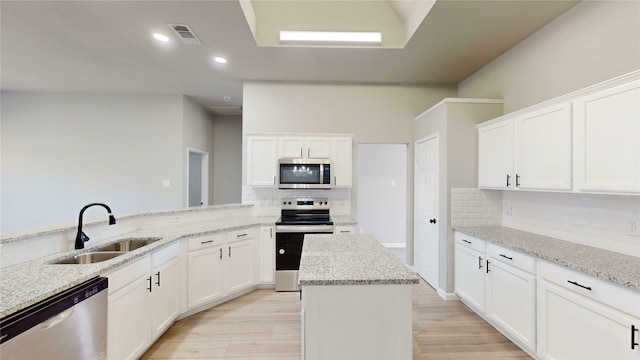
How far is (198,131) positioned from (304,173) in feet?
10.3

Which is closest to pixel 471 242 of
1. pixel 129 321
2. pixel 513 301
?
pixel 513 301

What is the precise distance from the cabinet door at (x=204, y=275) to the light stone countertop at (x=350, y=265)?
1.33 metres

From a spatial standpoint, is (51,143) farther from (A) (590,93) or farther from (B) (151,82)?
(A) (590,93)

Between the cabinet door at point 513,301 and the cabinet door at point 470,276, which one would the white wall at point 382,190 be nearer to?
the cabinet door at point 470,276

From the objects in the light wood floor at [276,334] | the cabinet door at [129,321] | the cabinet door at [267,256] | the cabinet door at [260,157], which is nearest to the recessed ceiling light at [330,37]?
the cabinet door at [260,157]

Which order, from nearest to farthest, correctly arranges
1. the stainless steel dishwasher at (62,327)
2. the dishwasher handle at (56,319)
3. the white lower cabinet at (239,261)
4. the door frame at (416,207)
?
the stainless steel dishwasher at (62,327), the dishwasher handle at (56,319), the white lower cabinet at (239,261), the door frame at (416,207)

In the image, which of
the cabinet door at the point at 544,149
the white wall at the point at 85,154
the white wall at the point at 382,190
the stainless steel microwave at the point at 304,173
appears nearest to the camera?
the cabinet door at the point at 544,149

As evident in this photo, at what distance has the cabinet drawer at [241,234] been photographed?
3.28m

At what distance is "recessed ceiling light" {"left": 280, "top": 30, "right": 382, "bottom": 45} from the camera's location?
3.14m

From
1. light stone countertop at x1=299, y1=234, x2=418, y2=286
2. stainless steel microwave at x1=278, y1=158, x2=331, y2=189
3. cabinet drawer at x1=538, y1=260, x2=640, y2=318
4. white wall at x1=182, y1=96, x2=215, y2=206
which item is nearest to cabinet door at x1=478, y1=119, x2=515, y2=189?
cabinet drawer at x1=538, y1=260, x2=640, y2=318

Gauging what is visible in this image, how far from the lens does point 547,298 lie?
2.01m

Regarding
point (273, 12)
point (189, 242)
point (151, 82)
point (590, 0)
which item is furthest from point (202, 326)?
point (590, 0)

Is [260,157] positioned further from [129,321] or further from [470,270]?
[470,270]

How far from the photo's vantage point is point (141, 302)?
7.11 ft
